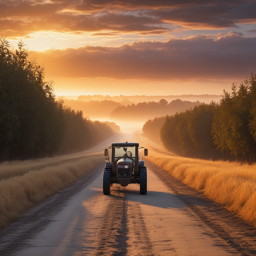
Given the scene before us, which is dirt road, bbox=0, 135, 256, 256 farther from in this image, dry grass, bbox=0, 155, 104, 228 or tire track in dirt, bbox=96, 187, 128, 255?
dry grass, bbox=0, 155, 104, 228

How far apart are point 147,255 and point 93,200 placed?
8370 millimetres

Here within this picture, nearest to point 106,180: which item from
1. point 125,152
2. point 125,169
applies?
point 125,169

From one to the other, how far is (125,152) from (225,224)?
8.40m

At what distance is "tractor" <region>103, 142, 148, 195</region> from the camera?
54.7 feet

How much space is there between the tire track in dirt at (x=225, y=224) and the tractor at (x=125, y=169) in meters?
2.24

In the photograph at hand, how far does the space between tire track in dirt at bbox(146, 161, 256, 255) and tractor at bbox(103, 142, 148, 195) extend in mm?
2244

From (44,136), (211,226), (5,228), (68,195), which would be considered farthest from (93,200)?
(44,136)

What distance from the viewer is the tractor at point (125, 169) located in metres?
16.7

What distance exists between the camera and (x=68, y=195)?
16.9m

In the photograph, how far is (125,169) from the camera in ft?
55.1

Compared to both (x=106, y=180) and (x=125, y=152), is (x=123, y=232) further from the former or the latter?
(x=125, y=152)

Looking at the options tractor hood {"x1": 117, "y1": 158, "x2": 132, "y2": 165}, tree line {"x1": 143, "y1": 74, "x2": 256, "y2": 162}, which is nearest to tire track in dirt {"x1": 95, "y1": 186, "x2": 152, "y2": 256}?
tractor hood {"x1": 117, "y1": 158, "x2": 132, "y2": 165}

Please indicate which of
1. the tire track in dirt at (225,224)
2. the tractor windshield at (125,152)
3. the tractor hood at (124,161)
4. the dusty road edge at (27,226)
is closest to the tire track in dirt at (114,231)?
the dusty road edge at (27,226)

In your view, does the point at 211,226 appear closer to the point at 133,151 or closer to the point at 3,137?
the point at 133,151
